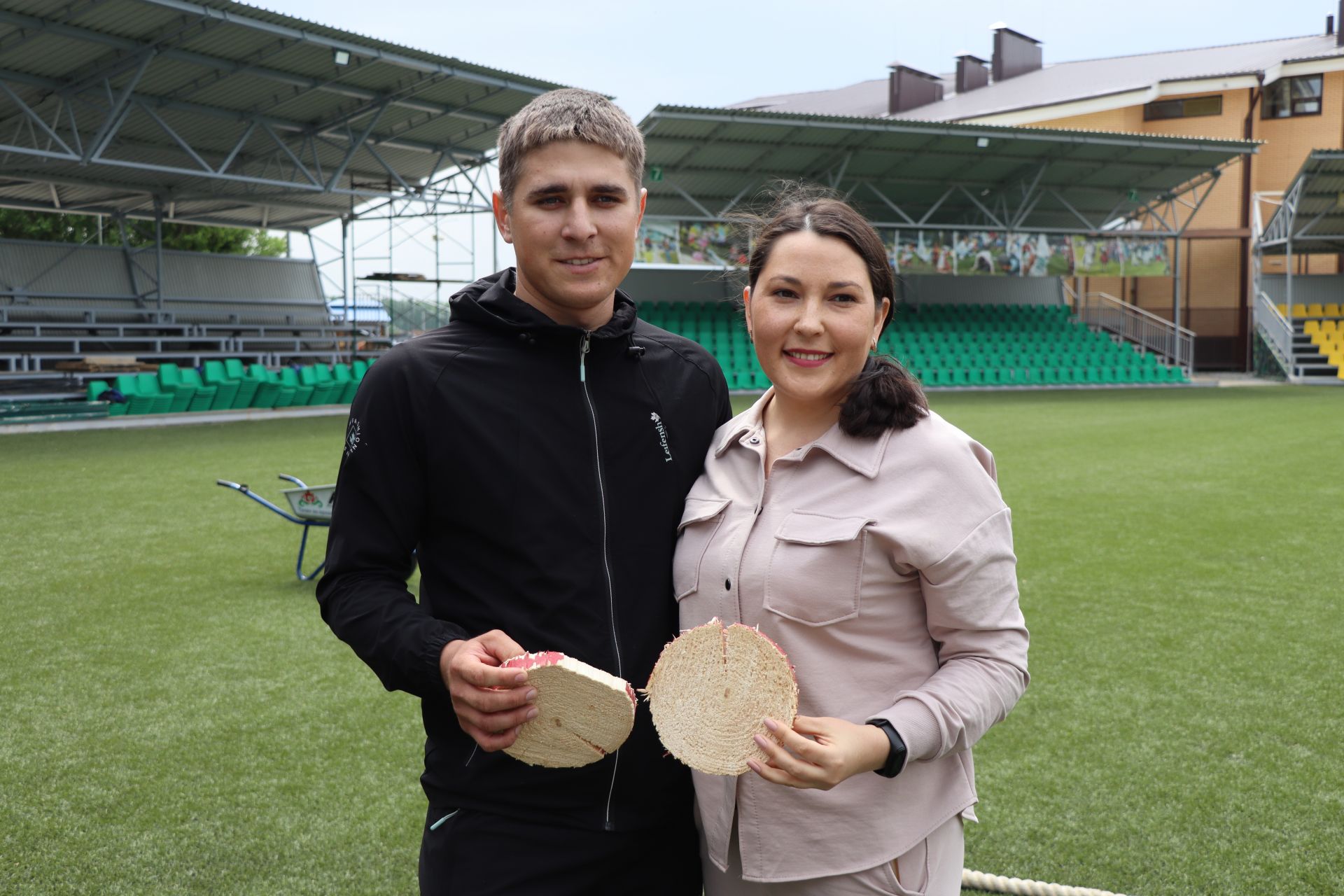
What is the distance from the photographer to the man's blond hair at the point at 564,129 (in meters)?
1.73

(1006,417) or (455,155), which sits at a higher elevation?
(455,155)

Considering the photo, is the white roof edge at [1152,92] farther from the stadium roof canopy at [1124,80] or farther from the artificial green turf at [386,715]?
the artificial green turf at [386,715]

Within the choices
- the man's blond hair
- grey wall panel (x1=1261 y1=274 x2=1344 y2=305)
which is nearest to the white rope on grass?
the man's blond hair

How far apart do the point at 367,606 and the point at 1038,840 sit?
271 centimetres

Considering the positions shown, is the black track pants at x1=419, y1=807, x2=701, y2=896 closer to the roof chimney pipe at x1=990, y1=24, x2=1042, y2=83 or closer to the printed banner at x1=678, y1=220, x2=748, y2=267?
the printed banner at x1=678, y1=220, x2=748, y2=267

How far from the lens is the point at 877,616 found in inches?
65.7

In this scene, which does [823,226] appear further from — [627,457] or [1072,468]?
[1072,468]

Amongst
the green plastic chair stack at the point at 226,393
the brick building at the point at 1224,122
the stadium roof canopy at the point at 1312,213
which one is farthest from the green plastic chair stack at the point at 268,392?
the stadium roof canopy at the point at 1312,213

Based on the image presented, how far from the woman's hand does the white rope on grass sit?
1.88 meters

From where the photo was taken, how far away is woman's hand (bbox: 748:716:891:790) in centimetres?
147

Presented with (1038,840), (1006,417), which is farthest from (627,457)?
(1006,417)

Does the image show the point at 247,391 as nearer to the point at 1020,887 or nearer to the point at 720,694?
the point at 1020,887

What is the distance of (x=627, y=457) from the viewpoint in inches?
72.9

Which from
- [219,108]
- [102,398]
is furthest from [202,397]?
[219,108]
